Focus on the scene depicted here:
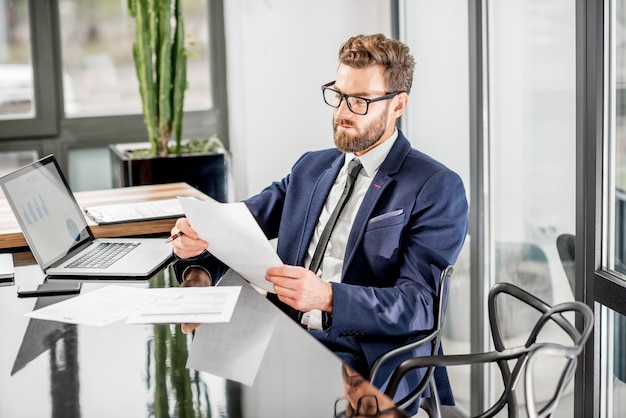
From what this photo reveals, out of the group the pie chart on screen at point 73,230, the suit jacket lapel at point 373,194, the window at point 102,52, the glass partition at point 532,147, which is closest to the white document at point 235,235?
the suit jacket lapel at point 373,194

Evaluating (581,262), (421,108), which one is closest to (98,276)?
(581,262)

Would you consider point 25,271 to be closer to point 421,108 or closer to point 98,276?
point 98,276

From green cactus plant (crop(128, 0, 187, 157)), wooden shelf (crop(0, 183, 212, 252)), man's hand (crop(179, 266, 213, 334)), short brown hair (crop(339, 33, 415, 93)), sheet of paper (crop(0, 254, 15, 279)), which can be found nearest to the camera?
man's hand (crop(179, 266, 213, 334))

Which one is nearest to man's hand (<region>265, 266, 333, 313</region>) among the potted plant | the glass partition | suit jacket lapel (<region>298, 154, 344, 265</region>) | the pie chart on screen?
suit jacket lapel (<region>298, 154, 344, 265</region>)

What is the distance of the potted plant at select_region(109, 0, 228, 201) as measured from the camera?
4.14m

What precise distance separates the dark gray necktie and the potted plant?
2080 millimetres

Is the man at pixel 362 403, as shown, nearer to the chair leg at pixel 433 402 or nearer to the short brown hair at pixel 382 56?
the chair leg at pixel 433 402

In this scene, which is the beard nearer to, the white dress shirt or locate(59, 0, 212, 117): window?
the white dress shirt

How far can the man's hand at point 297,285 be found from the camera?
5.80 feet

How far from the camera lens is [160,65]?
4.18m

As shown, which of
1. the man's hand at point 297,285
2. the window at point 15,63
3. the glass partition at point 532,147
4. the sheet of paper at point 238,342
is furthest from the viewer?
the window at point 15,63

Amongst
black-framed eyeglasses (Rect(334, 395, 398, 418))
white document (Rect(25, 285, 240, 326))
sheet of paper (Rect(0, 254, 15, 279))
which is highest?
sheet of paper (Rect(0, 254, 15, 279))

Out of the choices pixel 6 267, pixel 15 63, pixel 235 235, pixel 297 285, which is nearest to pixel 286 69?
pixel 15 63

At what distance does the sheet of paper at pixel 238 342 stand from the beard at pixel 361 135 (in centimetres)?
60
